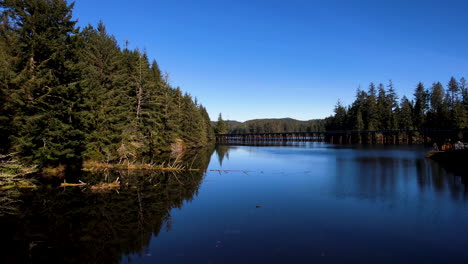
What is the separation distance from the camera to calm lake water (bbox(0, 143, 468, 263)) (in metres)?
9.03

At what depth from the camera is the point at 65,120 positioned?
72.5 ft

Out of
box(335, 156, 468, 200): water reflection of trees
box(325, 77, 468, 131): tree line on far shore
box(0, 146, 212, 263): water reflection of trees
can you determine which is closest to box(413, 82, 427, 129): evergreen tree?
box(325, 77, 468, 131): tree line on far shore

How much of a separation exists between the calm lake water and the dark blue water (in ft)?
0.13

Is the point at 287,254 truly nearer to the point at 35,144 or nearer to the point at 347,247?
the point at 347,247

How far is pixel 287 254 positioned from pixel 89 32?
3833cm

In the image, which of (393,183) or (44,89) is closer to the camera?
(44,89)

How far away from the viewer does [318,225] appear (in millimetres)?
11992

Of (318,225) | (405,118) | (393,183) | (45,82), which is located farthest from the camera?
(405,118)

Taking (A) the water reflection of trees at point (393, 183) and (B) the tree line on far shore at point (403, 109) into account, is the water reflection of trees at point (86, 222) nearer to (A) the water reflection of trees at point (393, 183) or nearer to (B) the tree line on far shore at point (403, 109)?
(A) the water reflection of trees at point (393, 183)

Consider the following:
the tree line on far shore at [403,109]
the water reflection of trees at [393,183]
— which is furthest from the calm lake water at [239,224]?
the tree line on far shore at [403,109]

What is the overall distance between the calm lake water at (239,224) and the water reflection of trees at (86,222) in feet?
0.14

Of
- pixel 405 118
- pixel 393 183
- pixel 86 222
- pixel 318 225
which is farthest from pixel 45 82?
pixel 405 118

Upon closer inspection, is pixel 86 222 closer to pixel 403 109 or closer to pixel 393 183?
→ pixel 393 183

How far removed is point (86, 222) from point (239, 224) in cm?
685
